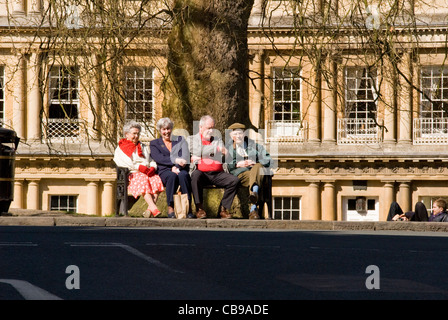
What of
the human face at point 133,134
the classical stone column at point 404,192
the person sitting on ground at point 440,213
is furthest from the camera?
the classical stone column at point 404,192

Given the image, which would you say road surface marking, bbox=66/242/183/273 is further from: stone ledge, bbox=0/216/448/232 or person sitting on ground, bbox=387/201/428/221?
person sitting on ground, bbox=387/201/428/221

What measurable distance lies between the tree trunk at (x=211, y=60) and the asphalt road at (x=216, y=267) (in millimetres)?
6939

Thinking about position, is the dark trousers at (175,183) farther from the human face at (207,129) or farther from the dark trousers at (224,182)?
the human face at (207,129)

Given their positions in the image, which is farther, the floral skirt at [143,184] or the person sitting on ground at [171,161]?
the floral skirt at [143,184]

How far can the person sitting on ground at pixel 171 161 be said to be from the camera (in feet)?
56.7

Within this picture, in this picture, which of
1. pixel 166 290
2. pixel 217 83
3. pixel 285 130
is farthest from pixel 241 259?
pixel 285 130

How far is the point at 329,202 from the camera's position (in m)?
51.8

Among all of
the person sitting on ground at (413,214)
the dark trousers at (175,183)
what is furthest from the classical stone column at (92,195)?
the dark trousers at (175,183)

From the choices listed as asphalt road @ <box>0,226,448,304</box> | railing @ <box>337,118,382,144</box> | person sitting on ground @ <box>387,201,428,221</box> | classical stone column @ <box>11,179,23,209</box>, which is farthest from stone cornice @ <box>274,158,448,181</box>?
asphalt road @ <box>0,226,448,304</box>

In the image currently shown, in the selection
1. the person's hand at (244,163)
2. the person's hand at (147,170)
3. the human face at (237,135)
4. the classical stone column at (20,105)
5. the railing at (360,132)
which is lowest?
the person's hand at (147,170)

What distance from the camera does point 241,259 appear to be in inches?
379

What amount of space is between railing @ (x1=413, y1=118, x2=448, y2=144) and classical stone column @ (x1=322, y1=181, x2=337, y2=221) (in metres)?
4.22

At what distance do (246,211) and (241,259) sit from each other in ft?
32.2

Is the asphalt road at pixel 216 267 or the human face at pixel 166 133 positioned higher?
the human face at pixel 166 133
